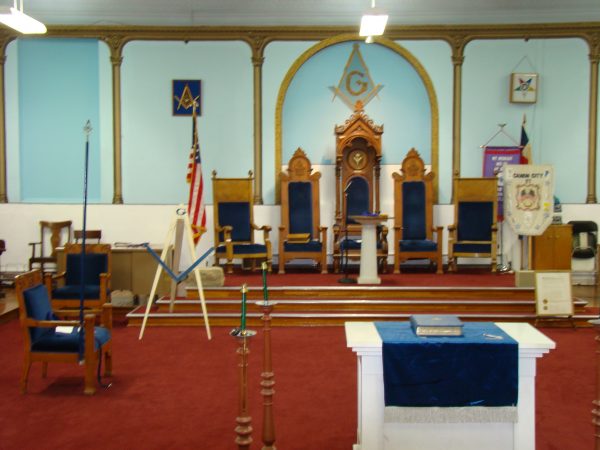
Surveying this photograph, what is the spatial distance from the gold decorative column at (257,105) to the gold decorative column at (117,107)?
1870 millimetres

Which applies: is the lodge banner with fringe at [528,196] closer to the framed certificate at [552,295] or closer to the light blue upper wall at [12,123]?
the framed certificate at [552,295]

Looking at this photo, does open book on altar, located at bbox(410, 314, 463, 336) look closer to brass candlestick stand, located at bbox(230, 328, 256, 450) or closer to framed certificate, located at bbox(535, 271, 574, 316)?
brass candlestick stand, located at bbox(230, 328, 256, 450)

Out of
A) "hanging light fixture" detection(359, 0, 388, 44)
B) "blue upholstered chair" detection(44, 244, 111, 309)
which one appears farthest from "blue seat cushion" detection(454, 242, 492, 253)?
"blue upholstered chair" detection(44, 244, 111, 309)

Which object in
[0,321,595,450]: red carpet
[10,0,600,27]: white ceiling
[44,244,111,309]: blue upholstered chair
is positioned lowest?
[0,321,595,450]: red carpet

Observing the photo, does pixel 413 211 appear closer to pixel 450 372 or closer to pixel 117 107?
pixel 117 107

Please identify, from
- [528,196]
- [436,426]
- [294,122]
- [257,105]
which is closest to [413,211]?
[528,196]

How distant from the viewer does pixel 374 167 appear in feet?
31.0

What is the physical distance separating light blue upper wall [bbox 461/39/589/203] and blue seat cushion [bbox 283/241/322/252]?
9.02 ft

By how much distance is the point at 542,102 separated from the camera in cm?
953

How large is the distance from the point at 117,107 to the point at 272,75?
7.39 ft

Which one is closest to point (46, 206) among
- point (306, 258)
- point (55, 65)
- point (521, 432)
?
point (55, 65)

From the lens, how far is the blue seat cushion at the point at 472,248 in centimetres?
870

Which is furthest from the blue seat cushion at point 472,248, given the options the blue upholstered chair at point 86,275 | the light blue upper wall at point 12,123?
the light blue upper wall at point 12,123

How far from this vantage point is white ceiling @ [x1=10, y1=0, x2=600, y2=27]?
9.17 m
